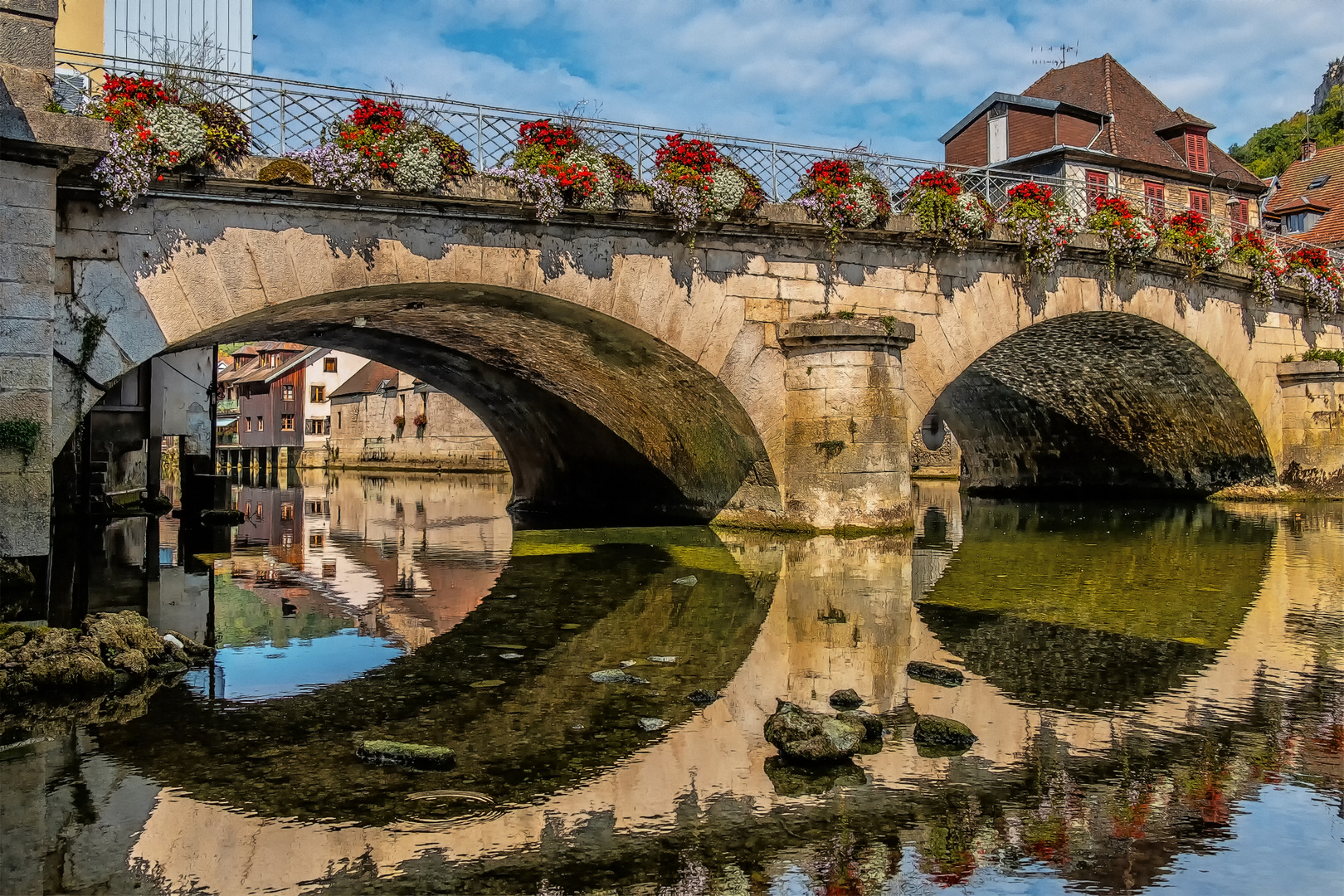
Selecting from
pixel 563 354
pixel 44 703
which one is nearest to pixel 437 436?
pixel 563 354

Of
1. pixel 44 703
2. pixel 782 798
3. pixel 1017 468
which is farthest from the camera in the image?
pixel 1017 468

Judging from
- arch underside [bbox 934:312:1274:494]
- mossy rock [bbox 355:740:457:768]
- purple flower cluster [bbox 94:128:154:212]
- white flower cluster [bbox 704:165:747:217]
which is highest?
white flower cluster [bbox 704:165:747:217]

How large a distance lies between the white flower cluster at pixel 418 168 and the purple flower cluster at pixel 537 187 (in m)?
0.52

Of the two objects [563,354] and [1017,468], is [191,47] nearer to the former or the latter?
[563,354]

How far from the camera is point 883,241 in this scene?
38.4 ft

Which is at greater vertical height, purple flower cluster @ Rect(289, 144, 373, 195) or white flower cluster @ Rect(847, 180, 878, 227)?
white flower cluster @ Rect(847, 180, 878, 227)

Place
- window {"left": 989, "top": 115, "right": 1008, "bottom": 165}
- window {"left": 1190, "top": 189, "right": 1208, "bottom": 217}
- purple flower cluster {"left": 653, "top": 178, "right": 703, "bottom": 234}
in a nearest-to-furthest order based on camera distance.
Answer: purple flower cluster {"left": 653, "top": 178, "right": 703, "bottom": 234}
window {"left": 989, "top": 115, "right": 1008, "bottom": 165}
window {"left": 1190, "top": 189, "right": 1208, "bottom": 217}

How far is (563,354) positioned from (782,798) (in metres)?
9.13

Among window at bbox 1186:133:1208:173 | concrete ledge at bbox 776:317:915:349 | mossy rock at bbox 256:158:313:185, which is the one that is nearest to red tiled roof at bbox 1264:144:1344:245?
window at bbox 1186:133:1208:173

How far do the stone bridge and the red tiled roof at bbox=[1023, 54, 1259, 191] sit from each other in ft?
35.4

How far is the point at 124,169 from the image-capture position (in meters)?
7.51

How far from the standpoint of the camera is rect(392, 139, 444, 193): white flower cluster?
868 cm

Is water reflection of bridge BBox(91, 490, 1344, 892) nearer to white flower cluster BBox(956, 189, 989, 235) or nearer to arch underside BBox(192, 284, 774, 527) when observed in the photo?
arch underside BBox(192, 284, 774, 527)

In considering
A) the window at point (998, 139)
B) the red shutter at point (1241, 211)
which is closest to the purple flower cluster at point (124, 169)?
the window at point (998, 139)
